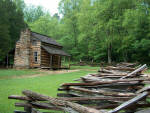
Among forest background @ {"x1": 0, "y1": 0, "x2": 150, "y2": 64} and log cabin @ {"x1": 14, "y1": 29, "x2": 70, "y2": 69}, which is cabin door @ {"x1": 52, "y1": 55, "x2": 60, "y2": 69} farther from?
forest background @ {"x1": 0, "y1": 0, "x2": 150, "y2": 64}

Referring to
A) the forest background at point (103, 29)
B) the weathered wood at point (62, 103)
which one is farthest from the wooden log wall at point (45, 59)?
the weathered wood at point (62, 103)

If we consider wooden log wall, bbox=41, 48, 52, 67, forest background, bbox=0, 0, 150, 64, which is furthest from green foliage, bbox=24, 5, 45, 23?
wooden log wall, bbox=41, 48, 52, 67

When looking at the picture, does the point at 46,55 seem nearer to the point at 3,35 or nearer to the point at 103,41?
the point at 3,35

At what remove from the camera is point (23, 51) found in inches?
971

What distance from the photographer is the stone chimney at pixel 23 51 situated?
24250 mm

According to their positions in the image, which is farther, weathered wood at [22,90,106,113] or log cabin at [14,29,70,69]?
log cabin at [14,29,70,69]

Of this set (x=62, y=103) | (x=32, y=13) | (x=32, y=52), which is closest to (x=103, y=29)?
(x=32, y=52)

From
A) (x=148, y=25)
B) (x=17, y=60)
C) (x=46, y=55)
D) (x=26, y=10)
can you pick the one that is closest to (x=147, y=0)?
(x=148, y=25)

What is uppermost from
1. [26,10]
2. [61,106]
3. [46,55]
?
[26,10]

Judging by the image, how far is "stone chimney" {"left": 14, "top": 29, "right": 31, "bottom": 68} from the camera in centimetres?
2425

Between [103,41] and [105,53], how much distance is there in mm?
3127

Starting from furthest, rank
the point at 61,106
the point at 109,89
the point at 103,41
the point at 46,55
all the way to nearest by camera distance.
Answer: the point at 103,41 < the point at 46,55 < the point at 109,89 < the point at 61,106

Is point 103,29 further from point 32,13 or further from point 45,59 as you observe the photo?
point 32,13

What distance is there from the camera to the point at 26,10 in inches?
2618
